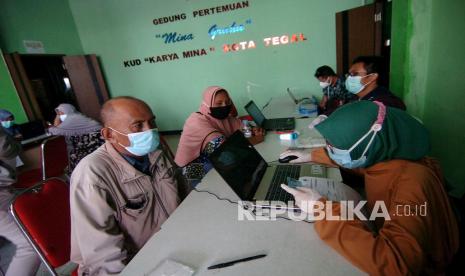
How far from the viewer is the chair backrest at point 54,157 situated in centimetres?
221

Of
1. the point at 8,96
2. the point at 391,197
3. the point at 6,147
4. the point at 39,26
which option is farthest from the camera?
the point at 39,26

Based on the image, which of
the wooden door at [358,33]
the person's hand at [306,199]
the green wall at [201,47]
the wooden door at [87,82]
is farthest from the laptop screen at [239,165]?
the wooden door at [87,82]

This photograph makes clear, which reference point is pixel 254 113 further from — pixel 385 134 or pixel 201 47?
pixel 201 47

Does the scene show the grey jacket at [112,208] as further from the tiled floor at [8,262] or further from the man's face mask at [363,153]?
the tiled floor at [8,262]

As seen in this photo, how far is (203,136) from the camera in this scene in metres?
1.78

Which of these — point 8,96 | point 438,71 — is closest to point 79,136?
point 8,96

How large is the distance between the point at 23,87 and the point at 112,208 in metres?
3.96

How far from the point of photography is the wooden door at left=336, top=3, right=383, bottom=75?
114 inches

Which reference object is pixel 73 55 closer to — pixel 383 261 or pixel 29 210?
pixel 29 210

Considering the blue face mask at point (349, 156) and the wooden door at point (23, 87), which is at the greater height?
the wooden door at point (23, 87)

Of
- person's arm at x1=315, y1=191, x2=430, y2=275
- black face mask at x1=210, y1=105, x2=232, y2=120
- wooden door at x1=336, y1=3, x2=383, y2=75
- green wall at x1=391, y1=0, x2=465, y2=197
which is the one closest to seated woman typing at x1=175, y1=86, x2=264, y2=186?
black face mask at x1=210, y1=105, x2=232, y2=120

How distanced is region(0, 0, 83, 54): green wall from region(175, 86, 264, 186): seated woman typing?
12.9ft

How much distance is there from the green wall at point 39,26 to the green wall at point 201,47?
22 centimetres

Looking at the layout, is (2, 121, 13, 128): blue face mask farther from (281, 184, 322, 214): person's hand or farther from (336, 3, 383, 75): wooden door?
(336, 3, 383, 75): wooden door
